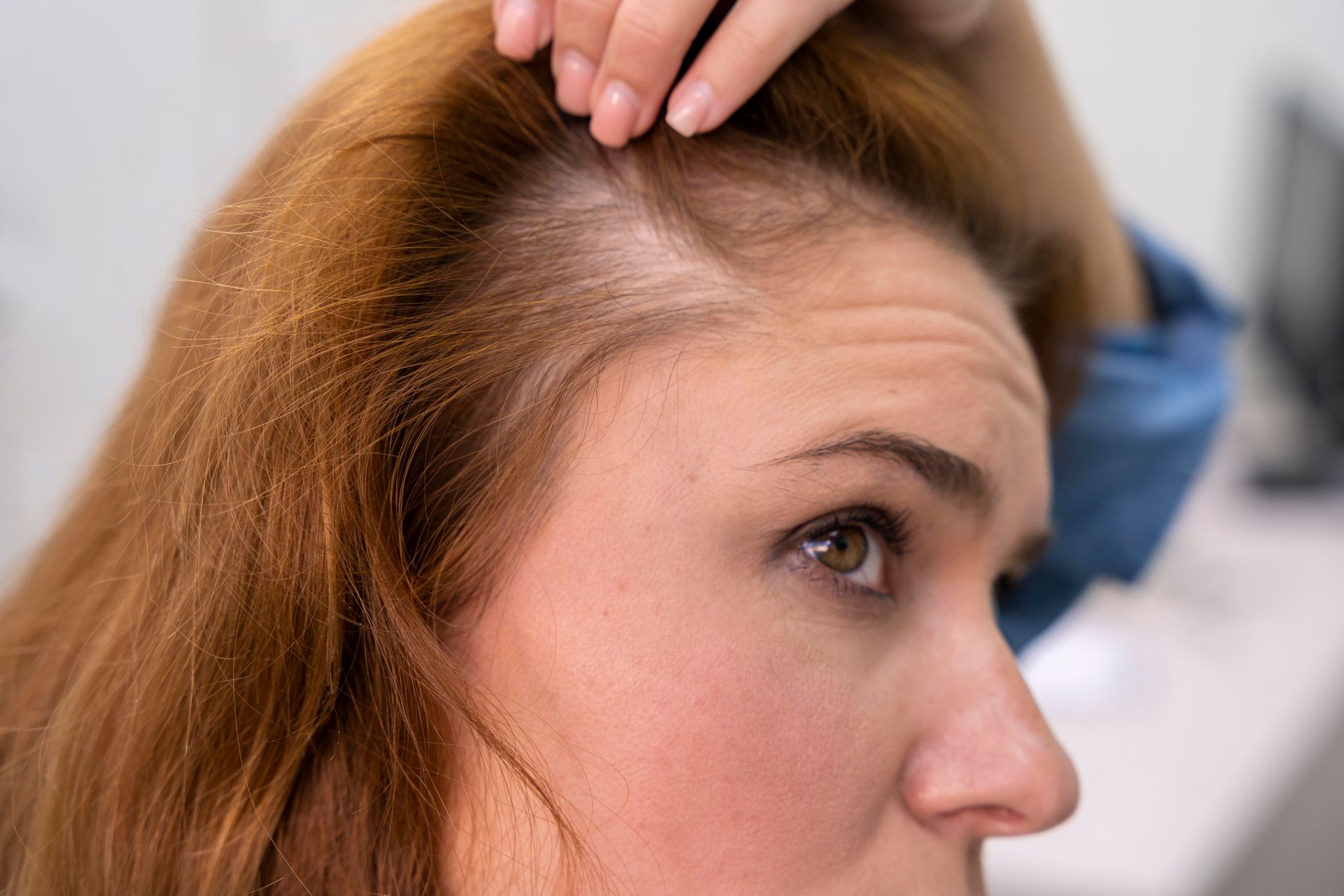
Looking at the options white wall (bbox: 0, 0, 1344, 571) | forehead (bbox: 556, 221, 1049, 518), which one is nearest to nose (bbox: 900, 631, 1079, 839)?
forehead (bbox: 556, 221, 1049, 518)

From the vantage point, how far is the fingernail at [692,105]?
64cm

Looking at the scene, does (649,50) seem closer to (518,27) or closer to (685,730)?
(518,27)

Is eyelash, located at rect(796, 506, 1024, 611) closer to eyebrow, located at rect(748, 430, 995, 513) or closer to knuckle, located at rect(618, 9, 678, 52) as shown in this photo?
eyebrow, located at rect(748, 430, 995, 513)

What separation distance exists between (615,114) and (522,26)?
9 centimetres

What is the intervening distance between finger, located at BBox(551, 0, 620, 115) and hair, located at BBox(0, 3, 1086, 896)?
0.9 inches

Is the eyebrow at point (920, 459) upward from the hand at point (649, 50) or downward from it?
downward

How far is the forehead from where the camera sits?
596 mm

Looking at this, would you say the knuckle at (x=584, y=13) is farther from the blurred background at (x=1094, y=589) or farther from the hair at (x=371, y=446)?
the blurred background at (x=1094, y=589)

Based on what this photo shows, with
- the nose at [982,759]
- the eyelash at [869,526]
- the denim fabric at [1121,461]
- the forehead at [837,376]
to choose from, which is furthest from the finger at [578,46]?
the denim fabric at [1121,461]

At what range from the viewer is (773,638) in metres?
0.59

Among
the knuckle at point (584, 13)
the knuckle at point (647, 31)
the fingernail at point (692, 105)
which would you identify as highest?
the knuckle at point (584, 13)

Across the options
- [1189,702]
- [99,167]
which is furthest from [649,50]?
[1189,702]

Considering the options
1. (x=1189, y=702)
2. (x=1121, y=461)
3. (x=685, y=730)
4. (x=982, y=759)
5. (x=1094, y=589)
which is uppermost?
(x=685, y=730)

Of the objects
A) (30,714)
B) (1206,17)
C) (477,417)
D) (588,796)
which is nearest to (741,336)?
(477,417)
